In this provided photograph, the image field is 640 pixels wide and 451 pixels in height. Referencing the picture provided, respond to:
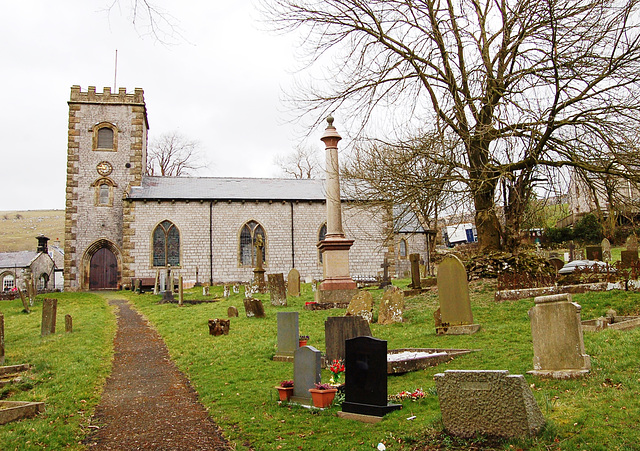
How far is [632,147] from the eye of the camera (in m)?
11.7

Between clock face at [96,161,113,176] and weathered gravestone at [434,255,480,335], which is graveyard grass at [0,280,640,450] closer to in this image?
weathered gravestone at [434,255,480,335]

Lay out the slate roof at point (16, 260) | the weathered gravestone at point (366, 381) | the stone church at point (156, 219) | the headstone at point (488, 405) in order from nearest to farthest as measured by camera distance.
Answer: the headstone at point (488, 405) → the weathered gravestone at point (366, 381) → the stone church at point (156, 219) → the slate roof at point (16, 260)

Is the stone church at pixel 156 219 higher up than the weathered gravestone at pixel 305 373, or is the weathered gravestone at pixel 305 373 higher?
the stone church at pixel 156 219

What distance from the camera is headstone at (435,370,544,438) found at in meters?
4.59

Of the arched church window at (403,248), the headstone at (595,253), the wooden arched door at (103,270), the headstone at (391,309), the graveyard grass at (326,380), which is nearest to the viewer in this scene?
the graveyard grass at (326,380)

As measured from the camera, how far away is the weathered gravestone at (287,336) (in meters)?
9.63

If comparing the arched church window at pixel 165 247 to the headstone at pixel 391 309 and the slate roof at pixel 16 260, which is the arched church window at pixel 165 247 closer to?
the slate roof at pixel 16 260

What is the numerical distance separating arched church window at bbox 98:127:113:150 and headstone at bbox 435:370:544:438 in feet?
104

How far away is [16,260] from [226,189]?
17.1 metres

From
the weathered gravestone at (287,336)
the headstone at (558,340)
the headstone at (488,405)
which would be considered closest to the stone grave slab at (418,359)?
the headstone at (558,340)

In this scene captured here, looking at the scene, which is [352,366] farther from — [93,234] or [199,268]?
[93,234]

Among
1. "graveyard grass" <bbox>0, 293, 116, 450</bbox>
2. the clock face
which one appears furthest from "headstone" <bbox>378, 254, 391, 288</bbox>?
the clock face

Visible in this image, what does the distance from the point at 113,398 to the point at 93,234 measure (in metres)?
25.8

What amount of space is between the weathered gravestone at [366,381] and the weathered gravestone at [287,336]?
3281 mm
